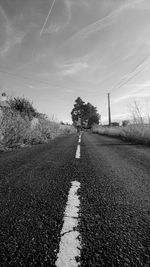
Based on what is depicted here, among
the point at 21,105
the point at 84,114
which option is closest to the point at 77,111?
the point at 84,114

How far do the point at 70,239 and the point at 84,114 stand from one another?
81.4m

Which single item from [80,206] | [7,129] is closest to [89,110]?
[7,129]

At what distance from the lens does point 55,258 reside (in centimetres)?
93

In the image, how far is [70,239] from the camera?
1104 mm

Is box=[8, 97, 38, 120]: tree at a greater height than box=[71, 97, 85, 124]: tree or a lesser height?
lesser

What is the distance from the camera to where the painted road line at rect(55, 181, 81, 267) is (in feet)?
2.98

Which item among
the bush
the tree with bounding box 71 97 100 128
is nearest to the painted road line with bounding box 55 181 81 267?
the bush

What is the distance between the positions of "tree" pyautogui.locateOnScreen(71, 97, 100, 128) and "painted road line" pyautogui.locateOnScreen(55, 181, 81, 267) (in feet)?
253

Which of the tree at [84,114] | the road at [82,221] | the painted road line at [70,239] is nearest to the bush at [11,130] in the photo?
the road at [82,221]

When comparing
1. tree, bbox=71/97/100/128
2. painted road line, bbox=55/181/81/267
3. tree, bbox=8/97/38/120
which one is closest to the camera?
painted road line, bbox=55/181/81/267

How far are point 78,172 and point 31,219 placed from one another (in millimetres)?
1699

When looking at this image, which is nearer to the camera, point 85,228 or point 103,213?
point 85,228

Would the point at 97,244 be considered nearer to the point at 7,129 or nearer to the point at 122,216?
the point at 122,216

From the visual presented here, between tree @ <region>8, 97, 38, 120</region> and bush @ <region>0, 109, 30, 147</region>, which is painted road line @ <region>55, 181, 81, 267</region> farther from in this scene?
tree @ <region>8, 97, 38, 120</region>
